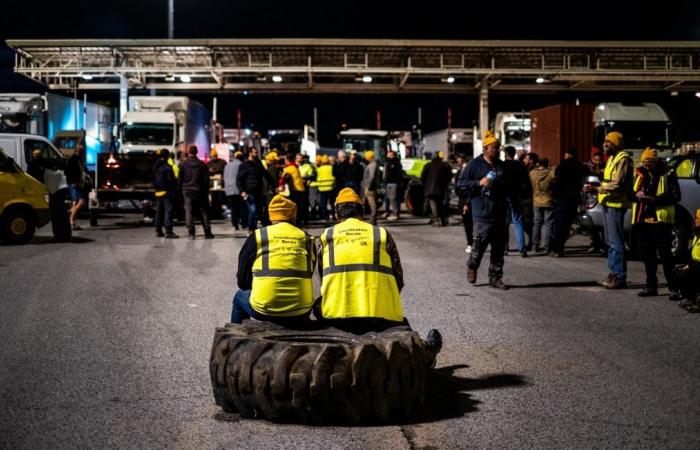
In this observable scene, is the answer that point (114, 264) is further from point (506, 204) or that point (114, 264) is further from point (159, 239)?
point (506, 204)

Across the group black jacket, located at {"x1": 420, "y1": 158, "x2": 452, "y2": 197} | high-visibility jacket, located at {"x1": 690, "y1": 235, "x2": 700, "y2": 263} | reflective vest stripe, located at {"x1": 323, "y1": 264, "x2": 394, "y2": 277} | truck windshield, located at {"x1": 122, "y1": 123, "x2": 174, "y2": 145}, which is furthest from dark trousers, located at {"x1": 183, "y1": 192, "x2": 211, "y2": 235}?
truck windshield, located at {"x1": 122, "y1": 123, "x2": 174, "y2": 145}

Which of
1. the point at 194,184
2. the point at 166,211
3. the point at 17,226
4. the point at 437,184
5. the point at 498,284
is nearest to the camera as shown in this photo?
the point at 498,284

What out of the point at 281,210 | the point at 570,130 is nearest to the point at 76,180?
the point at 570,130

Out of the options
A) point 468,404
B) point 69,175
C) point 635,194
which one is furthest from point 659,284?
point 69,175

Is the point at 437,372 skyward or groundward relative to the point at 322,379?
groundward

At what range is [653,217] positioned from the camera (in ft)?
37.9

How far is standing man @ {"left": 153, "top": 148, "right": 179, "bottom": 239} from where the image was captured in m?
18.9

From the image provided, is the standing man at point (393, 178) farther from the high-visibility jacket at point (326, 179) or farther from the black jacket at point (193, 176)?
the black jacket at point (193, 176)

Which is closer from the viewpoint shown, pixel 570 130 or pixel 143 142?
pixel 570 130

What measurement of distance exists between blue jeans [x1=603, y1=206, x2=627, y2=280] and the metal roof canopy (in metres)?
26.4

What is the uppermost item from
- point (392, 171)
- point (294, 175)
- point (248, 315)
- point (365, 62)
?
point (365, 62)

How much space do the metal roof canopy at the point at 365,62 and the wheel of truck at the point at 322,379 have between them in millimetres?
32468

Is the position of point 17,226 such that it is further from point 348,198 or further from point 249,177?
point 348,198

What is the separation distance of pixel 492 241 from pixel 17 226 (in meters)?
10.1
